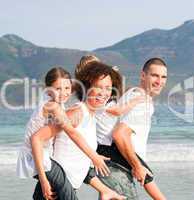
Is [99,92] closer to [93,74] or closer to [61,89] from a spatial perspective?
[93,74]

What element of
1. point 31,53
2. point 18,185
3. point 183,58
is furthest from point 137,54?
point 18,185

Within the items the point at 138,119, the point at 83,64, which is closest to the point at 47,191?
the point at 138,119

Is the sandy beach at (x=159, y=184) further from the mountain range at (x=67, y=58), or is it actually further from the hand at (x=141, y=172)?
the mountain range at (x=67, y=58)

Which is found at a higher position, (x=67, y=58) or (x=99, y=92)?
(x=67, y=58)

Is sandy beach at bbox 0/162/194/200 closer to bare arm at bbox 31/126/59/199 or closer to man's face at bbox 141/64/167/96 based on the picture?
man's face at bbox 141/64/167/96

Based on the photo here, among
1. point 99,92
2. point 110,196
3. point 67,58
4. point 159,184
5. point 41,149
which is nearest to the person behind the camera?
point 41,149

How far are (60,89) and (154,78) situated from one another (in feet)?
1.75

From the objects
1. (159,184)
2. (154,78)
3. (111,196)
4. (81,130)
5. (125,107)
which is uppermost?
(154,78)

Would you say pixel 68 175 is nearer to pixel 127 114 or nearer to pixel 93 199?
pixel 127 114

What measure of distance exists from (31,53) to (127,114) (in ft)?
578

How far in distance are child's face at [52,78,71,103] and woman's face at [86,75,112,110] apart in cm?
12

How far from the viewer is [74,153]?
291 cm

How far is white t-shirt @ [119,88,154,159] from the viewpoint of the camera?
2996 mm

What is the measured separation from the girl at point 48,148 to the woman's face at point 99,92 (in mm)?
123
